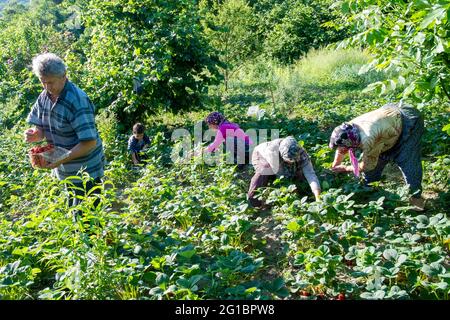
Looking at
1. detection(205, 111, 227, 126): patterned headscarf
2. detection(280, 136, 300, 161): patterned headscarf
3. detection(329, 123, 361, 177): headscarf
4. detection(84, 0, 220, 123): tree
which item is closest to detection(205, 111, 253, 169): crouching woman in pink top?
detection(205, 111, 227, 126): patterned headscarf

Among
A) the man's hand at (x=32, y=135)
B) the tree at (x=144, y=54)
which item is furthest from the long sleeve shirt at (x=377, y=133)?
the tree at (x=144, y=54)

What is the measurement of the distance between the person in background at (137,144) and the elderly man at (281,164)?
6.56 feet

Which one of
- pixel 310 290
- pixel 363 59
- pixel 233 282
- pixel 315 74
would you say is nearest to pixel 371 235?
pixel 310 290

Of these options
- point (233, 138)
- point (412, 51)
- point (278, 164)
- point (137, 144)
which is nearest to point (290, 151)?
point (278, 164)

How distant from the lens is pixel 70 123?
309 cm

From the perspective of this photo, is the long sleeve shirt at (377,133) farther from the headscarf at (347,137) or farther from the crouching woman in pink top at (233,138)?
the crouching woman in pink top at (233,138)

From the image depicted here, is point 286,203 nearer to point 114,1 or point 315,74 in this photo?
point 114,1

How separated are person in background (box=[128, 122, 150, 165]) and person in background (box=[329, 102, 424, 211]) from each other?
110 inches

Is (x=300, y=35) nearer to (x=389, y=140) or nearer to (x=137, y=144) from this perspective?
(x=137, y=144)

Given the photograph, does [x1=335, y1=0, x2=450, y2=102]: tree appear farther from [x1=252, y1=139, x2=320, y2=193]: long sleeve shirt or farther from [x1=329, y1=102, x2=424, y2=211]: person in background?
[x1=252, y1=139, x2=320, y2=193]: long sleeve shirt

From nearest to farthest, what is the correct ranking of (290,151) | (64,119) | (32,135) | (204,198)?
(64,119) < (32,135) < (290,151) < (204,198)

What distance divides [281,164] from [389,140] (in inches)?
38.5
